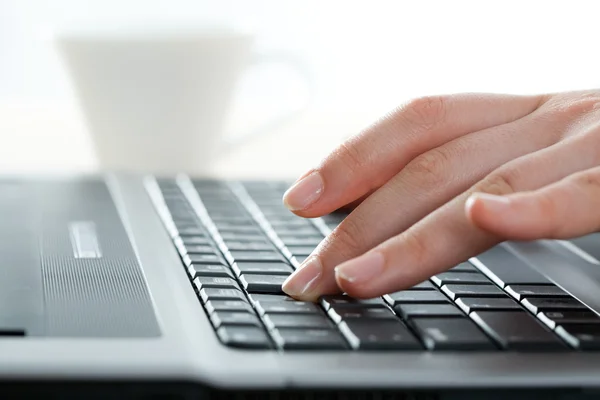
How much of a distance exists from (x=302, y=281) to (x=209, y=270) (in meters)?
0.06

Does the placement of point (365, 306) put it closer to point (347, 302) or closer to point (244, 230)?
point (347, 302)

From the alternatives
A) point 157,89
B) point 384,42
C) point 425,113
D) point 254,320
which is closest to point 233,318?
point 254,320

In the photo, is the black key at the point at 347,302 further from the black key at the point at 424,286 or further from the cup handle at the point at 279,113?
the cup handle at the point at 279,113

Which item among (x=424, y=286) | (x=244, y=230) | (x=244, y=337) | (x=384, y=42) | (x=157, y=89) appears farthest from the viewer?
(x=384, y=42)

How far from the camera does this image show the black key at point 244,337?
1.22ft

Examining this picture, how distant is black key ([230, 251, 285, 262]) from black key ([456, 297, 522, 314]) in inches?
4.6

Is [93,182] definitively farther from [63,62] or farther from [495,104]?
[495,104]

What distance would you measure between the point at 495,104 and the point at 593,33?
1222 millimetres

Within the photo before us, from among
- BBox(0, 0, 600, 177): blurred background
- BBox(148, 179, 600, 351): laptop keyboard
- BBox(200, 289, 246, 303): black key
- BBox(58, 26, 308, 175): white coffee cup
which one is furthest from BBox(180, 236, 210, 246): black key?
BBox(0, 0, 600, 177): blurred background

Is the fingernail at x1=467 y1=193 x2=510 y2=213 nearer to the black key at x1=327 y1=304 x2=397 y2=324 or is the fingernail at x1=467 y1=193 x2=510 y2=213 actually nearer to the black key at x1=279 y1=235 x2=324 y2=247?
the black key at x1=327 y1=304 x2=397 y2=324

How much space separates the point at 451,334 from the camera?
0.40 meters

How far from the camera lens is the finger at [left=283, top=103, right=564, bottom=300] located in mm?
491

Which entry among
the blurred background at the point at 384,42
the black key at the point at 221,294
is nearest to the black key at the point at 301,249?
the black key at the point at 221,294

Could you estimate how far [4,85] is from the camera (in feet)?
6.37
